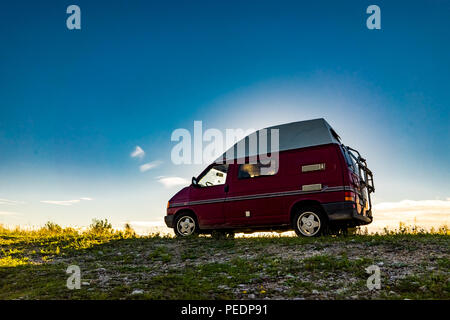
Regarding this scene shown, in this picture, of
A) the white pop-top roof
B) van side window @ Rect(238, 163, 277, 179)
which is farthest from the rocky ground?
the white pop-top roof

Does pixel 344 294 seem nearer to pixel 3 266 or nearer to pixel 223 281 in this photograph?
pixel 223 281

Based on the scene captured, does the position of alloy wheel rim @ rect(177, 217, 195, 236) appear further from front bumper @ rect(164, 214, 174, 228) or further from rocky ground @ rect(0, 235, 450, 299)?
rocky ground @ rect(0, 235, 450, 299)

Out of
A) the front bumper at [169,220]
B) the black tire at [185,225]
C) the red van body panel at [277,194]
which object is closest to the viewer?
the red van body panel at [277,194]

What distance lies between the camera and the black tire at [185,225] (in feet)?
39.1

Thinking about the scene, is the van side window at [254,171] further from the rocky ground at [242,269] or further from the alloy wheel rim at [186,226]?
the alloy wheel rim at [186,226]

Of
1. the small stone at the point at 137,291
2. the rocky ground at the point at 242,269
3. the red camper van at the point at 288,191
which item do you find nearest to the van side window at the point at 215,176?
the red camper van at the point at 288,191

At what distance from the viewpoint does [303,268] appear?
6875mm

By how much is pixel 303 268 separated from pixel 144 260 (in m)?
3.91

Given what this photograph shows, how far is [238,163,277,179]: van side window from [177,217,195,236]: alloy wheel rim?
2.29m

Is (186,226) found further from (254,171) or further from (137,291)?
(137,291)

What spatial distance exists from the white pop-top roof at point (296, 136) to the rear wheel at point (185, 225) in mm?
2488

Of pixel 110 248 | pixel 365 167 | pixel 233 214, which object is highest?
pixel 365 167
